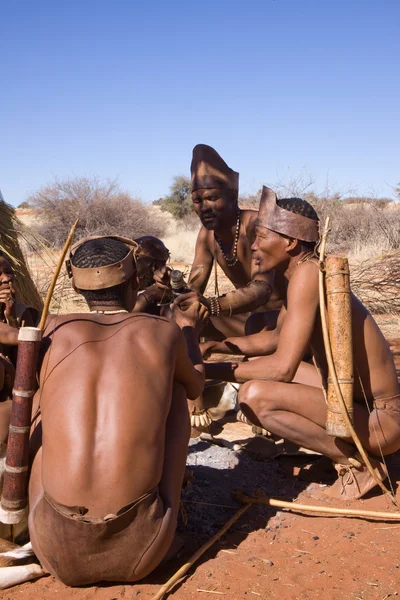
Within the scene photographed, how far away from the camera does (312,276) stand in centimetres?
356

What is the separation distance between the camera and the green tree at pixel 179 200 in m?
32.7

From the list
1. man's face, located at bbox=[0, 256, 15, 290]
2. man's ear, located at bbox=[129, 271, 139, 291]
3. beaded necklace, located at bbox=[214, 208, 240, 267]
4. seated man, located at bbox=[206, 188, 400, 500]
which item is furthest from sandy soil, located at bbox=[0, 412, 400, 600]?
beaded necklace, located at bbox=[214, 208, 240, 267]

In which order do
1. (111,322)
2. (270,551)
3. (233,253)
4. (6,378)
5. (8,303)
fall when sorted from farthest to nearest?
(233,253) → (8,303) → (6,378) → (270,551) → (111,322)

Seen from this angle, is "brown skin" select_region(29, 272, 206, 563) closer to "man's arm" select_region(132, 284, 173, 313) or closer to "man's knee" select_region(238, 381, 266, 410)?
"man's knee" select_region(238, 381, 266, 410)

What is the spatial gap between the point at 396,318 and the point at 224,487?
22.2ft

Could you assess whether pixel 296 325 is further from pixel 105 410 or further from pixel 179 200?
pixel 179 200

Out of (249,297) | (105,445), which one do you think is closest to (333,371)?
(105,445)

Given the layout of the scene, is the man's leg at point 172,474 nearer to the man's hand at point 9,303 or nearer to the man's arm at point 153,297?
the man's hand at point 9,303

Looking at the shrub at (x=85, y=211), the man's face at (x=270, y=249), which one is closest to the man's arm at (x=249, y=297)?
the man's face at (x=270, y=249)

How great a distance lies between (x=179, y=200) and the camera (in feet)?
108

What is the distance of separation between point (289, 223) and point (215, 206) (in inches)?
79.9

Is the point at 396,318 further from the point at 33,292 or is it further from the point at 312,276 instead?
the point at 312,276

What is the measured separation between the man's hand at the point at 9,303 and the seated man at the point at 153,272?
91 cm

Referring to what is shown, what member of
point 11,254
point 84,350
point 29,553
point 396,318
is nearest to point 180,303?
point 84,350
